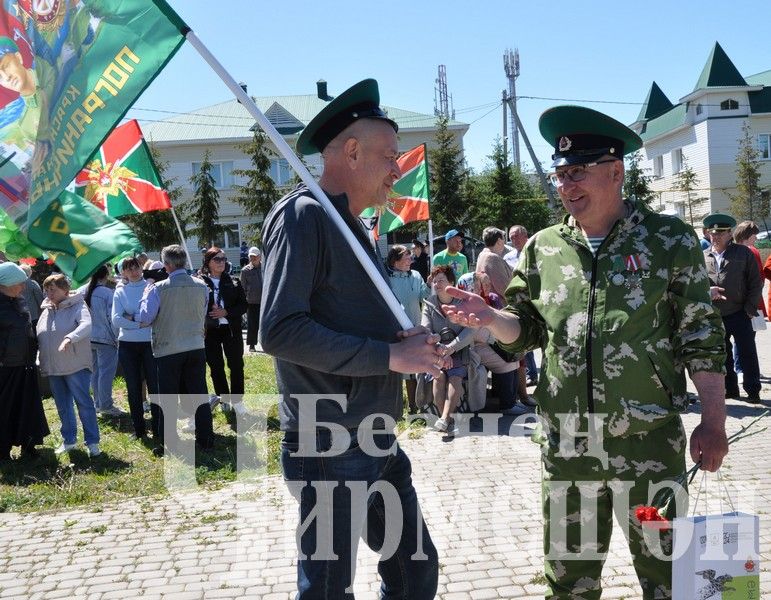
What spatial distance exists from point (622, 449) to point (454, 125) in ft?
135

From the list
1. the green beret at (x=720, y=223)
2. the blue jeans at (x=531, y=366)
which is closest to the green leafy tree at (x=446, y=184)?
the blue jeans at (x=531, y=366)

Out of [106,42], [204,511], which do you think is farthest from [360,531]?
[204,511]

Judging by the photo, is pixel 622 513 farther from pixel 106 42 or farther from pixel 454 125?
pixel 454 125

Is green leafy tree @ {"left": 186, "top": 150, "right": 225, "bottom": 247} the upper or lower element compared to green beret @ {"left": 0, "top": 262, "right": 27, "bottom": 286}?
upper

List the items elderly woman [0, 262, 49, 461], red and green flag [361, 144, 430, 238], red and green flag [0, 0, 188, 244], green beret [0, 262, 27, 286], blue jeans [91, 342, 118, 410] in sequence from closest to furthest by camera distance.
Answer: red and green flag [0, 0, 188, 244]
green beret [0, 262, 27, 286]
elderly woman [0, 262, 49, 461]
blue jeans [91, 342, 118, 410]
red and green flag [361, 144, 430, 238]

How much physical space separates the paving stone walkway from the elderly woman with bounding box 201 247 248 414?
308 centimetres

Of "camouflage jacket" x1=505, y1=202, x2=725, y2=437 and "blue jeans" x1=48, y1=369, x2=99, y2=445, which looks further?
"blue jeans" x1=48, y1=369, x2=99, y2=445

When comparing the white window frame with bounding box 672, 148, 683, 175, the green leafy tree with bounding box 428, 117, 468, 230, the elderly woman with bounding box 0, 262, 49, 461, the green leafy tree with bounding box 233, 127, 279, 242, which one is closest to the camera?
the elderly woman with bounding box 0, 262, 49, 461

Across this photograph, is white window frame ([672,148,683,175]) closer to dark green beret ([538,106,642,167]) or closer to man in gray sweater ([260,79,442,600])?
dark green beret ([538,106,642,167])

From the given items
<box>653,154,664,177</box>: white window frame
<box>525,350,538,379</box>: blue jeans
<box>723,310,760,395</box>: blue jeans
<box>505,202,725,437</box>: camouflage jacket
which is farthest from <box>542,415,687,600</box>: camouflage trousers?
<box>653,154,664,177</box>: white window frame

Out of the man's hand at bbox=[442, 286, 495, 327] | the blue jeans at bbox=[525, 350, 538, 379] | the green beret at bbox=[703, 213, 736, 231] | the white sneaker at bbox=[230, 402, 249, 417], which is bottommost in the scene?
the white sneaker at bbox=[230, 402, 249, 417]

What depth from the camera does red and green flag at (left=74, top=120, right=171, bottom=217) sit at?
25.2 feet

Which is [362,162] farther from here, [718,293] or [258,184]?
[258,184]

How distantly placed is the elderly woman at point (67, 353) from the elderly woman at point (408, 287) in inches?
134
